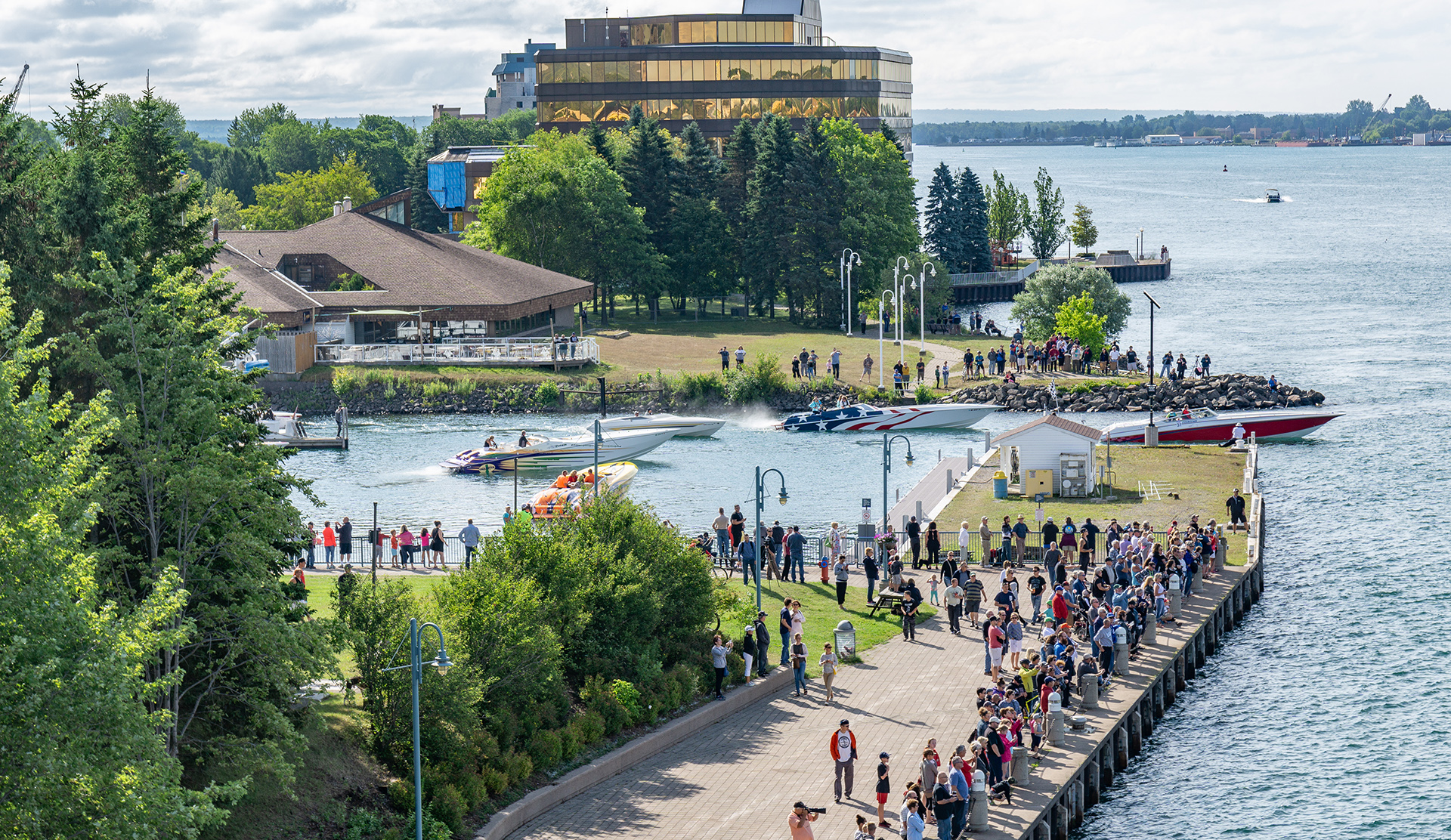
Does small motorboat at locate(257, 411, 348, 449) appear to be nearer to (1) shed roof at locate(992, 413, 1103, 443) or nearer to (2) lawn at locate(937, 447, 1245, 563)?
(2) lawn at locate(937, 447, 1245, 563)

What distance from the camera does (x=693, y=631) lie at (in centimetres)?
3247

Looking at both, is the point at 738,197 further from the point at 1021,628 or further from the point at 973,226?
the point at 1021,628

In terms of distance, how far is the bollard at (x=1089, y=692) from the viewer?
31141mm

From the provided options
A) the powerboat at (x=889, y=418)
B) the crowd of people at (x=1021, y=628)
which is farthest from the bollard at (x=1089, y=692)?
the powerboat at (x=889, y=418)

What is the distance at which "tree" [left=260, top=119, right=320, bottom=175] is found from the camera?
182 metres

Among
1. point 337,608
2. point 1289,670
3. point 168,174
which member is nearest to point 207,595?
point 337,608

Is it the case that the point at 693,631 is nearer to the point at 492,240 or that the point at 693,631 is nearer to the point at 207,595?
the point at 207,595

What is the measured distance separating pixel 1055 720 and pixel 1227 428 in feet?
131

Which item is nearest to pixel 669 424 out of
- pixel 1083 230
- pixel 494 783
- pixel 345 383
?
pixel 345 383

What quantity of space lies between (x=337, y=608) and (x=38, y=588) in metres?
10.7

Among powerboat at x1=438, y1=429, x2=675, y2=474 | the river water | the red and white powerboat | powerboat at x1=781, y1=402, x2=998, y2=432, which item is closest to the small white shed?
Result: the river water

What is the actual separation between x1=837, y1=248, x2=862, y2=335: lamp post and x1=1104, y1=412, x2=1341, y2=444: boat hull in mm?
26435

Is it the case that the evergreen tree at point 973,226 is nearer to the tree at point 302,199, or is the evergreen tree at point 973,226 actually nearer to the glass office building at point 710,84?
the glass office building at point 710,84

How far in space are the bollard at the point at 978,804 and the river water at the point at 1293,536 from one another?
527 cm
